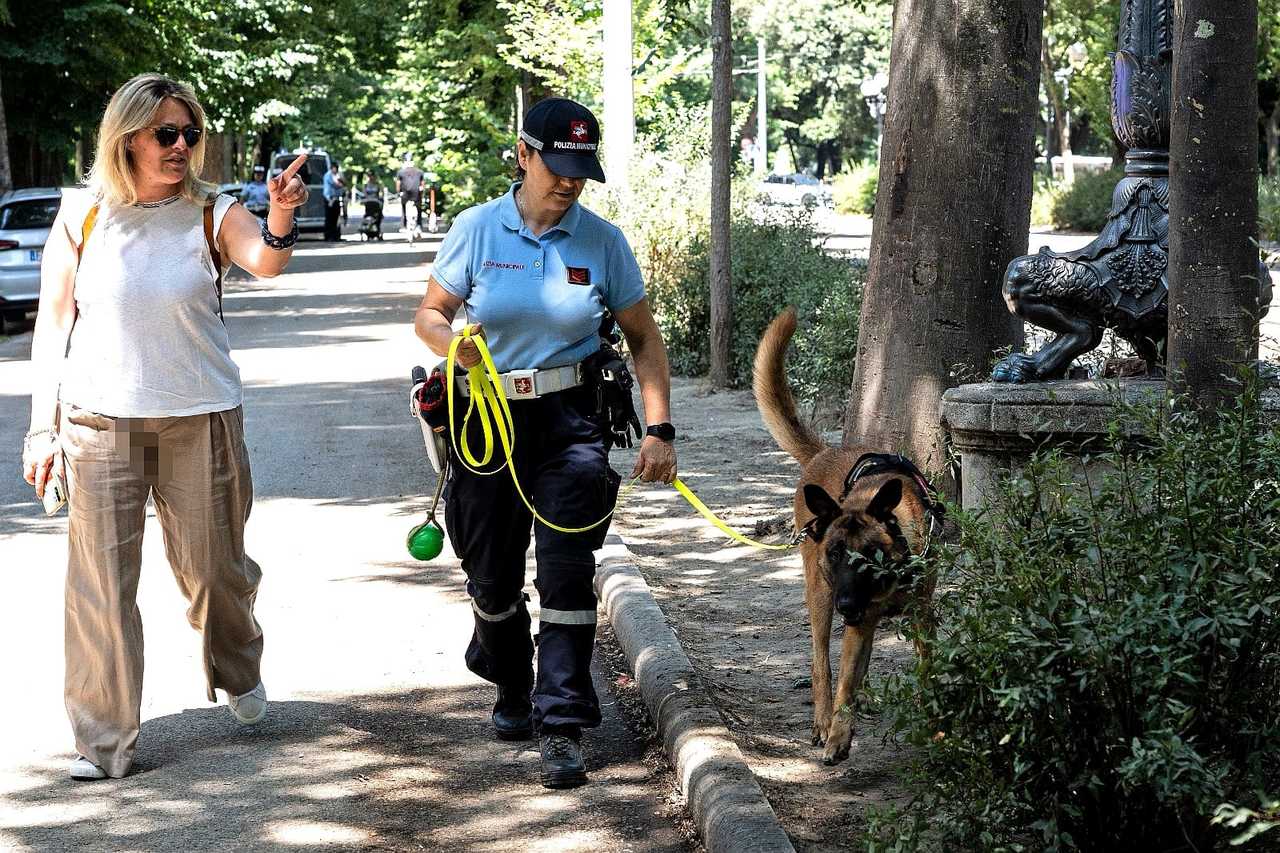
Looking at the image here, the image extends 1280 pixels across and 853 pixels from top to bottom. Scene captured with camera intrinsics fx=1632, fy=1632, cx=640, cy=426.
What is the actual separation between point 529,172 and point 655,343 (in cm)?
72

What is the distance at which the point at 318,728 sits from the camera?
5.75m

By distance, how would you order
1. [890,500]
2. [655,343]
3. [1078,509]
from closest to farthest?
1. [1078,509]
2. [890,500]
3. [655,343]

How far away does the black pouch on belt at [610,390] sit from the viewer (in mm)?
5219

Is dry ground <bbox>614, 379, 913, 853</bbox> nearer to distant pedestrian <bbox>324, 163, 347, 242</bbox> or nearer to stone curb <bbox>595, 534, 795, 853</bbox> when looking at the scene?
stone curb <bbox>595, 534, 795, 853</bbox>

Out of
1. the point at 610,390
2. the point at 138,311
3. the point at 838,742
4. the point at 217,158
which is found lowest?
the point at 838,742

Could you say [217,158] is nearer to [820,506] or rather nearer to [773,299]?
[773,299]

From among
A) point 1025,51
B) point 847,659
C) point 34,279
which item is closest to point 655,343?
point 847,659

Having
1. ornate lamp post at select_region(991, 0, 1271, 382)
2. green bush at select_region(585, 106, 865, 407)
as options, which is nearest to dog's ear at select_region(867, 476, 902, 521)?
ornate lamp post at select_region(991, 0, 1271, 382)

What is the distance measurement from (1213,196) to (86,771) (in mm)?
3791

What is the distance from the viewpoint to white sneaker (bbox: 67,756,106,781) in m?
5.16

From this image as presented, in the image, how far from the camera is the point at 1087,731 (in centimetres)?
350

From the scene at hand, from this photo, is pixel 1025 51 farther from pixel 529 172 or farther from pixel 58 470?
pixel 58 470

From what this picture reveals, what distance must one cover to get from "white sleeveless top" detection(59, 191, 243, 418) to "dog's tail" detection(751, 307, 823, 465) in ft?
6.55

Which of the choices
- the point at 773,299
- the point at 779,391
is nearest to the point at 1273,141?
the point at 773,299
